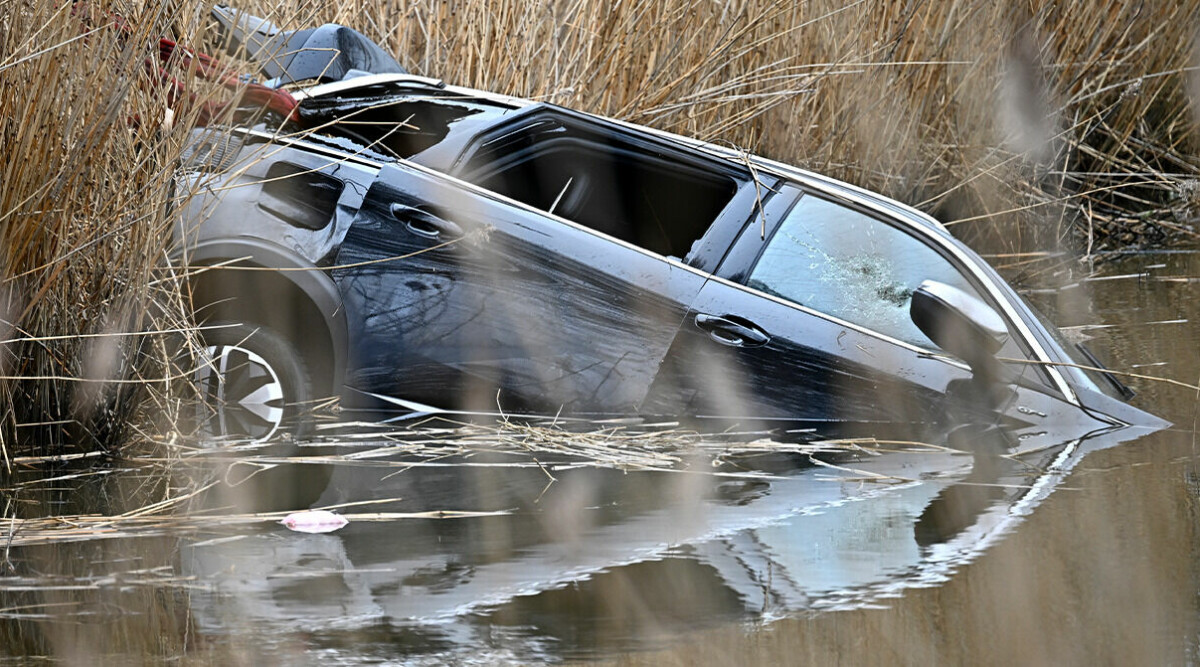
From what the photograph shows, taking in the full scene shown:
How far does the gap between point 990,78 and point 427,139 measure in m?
4.72

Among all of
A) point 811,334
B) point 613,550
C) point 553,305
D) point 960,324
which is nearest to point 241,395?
point 553,305

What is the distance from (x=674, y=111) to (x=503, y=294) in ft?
10.0

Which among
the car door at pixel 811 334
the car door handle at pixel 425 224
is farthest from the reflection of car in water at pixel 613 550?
the car door handle at pixel 425 224

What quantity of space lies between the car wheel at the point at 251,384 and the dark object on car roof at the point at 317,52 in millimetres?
996

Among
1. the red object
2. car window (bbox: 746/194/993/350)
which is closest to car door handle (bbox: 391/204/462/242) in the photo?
the red object

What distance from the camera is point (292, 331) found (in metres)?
5.10

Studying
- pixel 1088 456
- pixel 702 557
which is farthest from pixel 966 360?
pixel 702 557

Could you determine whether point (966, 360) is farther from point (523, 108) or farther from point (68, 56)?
point (68, 56)

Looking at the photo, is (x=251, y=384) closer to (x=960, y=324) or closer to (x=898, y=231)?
(x=898, y=231)

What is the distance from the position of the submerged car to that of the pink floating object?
0.80 m

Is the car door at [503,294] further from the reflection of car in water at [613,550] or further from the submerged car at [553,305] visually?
the reflection of car in water at [613,550]

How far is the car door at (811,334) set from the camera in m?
4.94

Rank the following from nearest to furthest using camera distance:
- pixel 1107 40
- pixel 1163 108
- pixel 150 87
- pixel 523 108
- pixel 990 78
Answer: pixel 150 87, pixel 523 108, pixel 990 78, pixel 1107 40, pixel 1163 108

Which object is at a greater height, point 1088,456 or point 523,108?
point 523,108
